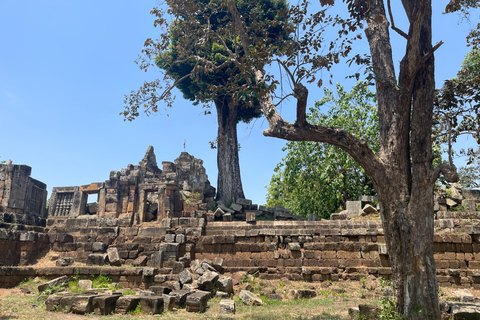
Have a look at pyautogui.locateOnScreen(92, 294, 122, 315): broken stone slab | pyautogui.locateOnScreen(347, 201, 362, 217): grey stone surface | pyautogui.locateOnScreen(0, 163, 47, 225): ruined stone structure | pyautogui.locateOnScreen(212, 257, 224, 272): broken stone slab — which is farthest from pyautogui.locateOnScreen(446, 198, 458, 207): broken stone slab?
pyautogui.locateOnScreen(0, 163, 47, 225): ruined stone structure

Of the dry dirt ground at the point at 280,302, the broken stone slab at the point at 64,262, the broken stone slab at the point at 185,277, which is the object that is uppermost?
the broken stone slab at the point at 64,262

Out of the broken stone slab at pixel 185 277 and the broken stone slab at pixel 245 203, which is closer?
the broken stone slab at pixel 185 277

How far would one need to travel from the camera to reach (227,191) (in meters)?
19.6

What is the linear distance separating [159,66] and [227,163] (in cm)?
761

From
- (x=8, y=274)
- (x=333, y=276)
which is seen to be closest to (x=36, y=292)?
(x=8, y=274)

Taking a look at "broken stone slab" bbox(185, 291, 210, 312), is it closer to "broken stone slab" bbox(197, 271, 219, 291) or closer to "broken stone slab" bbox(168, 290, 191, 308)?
"broken stone slab" bbox(168, 290, 191, 308)

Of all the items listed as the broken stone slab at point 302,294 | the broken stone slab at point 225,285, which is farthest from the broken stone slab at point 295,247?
the broken stone slab at point 225,285

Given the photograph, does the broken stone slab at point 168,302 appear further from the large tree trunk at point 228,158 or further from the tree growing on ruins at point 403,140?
the large tree trunk at point 228,158

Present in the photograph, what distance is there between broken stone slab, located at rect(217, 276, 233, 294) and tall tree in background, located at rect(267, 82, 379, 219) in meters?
10.6

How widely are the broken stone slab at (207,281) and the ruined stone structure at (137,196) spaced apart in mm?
3851

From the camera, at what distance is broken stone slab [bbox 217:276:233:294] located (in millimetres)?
10578

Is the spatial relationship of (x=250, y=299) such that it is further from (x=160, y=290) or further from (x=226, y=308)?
(x=160, y=290)

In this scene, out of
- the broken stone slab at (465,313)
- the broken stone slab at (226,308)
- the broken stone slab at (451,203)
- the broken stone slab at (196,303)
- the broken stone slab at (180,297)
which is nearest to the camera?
the broken stone slab at (465,313)

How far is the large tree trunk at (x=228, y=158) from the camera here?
773 inches
